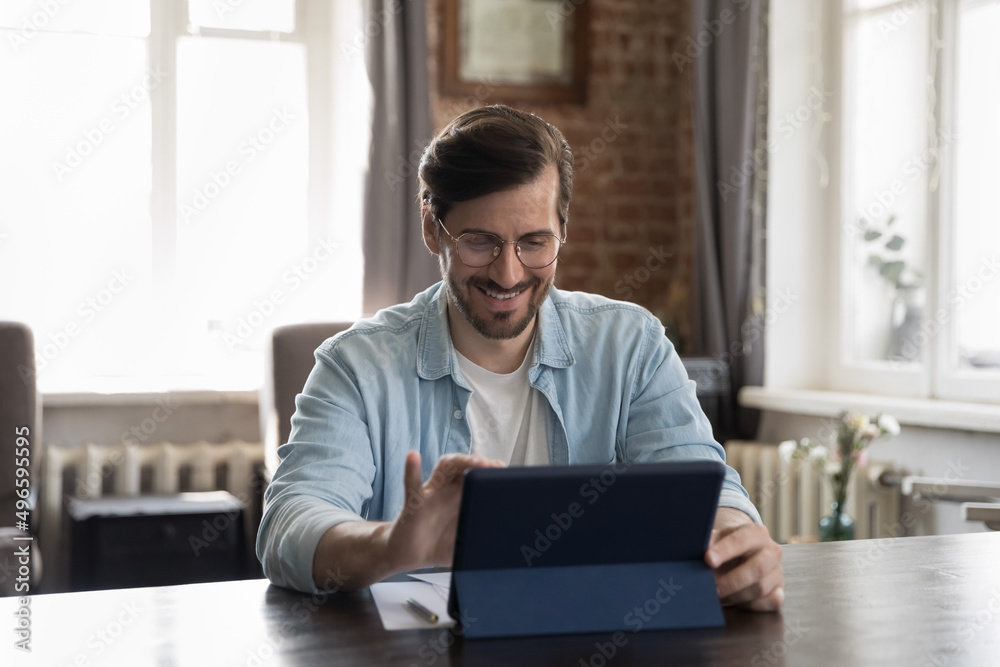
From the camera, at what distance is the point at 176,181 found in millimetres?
3773

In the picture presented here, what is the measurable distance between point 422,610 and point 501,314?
0.60 meters

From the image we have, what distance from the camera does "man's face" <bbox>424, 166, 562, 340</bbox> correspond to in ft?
5.15

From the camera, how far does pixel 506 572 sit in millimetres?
1069

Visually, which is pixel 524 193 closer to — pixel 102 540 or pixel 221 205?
pixel 102 540

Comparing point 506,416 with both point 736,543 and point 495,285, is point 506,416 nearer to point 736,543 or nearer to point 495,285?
point 495,285

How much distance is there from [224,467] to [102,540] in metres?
0.65
